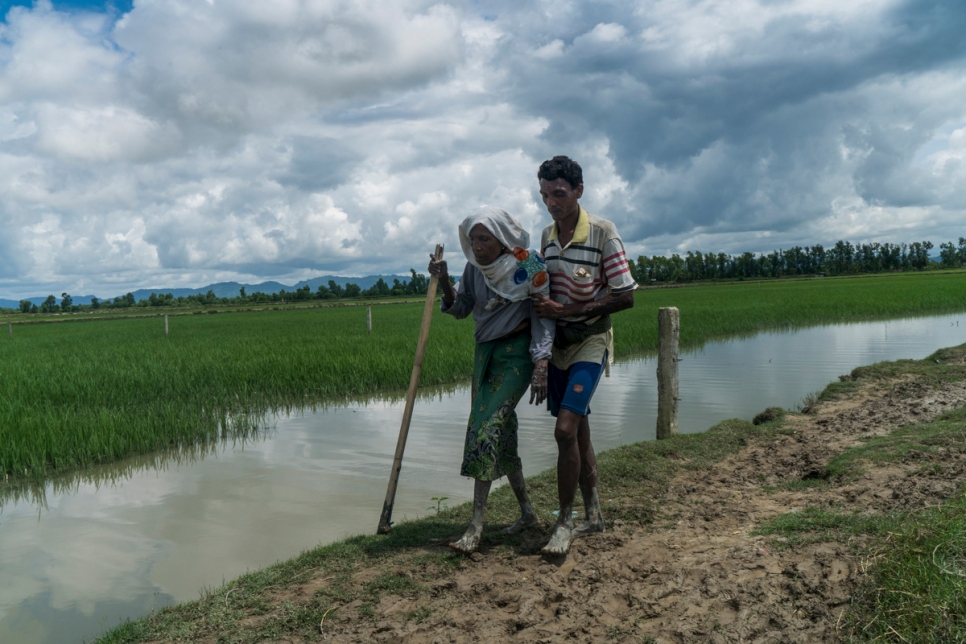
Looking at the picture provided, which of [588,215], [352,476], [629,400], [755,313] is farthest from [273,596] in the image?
[755,313]

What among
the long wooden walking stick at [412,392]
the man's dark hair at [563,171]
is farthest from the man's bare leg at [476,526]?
the man's dark hair at [563,171]

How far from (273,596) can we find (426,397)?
7003 mm

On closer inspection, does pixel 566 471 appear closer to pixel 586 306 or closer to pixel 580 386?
pixel 580 386

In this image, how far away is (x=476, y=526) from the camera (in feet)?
11.4

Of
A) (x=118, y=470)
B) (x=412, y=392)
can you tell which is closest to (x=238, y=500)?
(x=118, y=470)

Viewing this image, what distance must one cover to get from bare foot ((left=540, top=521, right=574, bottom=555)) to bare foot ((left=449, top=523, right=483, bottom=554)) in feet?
1.03

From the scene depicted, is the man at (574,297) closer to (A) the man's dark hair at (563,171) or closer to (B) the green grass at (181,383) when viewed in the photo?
(A) the man's dark hair at (563,171)

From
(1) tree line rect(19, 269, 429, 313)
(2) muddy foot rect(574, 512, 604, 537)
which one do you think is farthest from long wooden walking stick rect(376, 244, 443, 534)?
(1) tree line rect(19, 269, 429, 313)

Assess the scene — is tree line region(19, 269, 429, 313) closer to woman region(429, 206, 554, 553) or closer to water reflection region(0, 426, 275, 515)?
water reflection region(0, 426, 275, 515)

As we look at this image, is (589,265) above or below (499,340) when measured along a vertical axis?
above

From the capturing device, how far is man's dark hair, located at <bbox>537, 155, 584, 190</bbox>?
3309 millimetres

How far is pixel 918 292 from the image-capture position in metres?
29.9

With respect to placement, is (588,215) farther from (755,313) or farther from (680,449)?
(755,313)

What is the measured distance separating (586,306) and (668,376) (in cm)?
370
